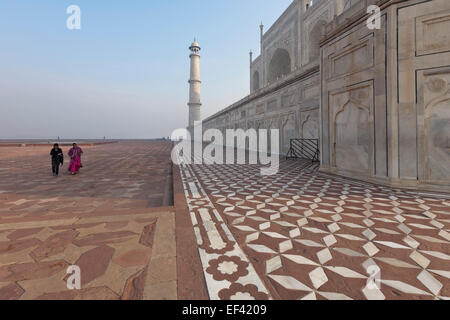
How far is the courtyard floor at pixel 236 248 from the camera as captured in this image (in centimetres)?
148

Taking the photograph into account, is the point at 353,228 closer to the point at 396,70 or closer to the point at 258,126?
the point at 396,70

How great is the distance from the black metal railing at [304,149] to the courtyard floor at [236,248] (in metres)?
6.03

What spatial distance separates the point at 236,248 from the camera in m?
2.06

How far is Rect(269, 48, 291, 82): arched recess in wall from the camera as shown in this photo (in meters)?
19.5

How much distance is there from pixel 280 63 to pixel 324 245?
2116 cm

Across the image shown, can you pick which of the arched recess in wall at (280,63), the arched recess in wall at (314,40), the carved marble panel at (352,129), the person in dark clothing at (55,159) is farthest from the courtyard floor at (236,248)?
the arched recess in wall at (280,63)

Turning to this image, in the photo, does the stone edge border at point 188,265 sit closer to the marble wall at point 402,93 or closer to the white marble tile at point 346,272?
the white marble tile at point 346,272

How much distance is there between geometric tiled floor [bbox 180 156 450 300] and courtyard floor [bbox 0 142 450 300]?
0.01 metres

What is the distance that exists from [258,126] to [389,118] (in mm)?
11650

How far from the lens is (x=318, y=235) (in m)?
2.35

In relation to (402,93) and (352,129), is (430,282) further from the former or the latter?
(352,129)

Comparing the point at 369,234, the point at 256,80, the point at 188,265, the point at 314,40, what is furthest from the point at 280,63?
the point at 188,265

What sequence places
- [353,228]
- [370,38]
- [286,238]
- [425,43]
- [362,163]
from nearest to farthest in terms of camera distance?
[286,238], [353,228], [425,43], [370,38], [362,163]
